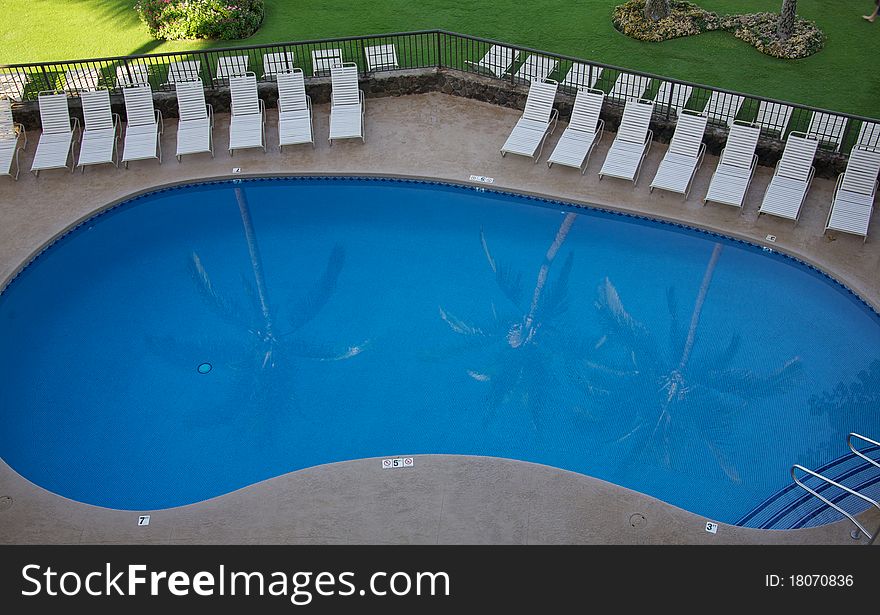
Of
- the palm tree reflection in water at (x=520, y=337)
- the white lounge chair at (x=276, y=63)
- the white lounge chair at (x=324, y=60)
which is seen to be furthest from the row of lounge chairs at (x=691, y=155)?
the white lounge chair at (x=276, y=63)

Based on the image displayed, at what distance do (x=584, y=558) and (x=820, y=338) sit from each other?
598 cm

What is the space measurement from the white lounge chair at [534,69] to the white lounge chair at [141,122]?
23.4ft

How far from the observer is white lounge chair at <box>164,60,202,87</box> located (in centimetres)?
1644

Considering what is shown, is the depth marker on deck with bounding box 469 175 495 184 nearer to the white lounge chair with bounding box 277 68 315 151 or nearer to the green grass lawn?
the white lounge chair with bounding box 277 68 315 151

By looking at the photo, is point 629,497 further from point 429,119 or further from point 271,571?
point 429,119

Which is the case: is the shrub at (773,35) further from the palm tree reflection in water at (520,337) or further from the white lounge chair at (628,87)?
the palm tree reflection in water at (520,337)

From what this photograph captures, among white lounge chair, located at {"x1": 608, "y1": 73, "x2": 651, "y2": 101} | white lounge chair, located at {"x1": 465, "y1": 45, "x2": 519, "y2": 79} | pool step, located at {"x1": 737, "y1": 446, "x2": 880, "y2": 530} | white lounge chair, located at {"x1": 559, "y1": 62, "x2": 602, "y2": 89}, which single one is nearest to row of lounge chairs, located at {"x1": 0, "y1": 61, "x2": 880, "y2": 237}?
white lounge chair, located at {"x1": 608, "y1": 73, "x2": 651, "y2": 101}

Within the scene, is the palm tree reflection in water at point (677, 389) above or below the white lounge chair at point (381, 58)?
below

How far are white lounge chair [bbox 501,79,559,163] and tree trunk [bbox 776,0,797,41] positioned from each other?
5275 millimetres

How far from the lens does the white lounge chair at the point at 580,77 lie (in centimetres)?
1579

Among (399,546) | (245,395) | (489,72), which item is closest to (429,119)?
(489,72)

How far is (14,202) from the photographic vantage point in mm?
14594

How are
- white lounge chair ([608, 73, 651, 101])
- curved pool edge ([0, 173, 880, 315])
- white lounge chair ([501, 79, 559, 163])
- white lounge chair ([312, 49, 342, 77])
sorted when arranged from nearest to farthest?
curved pool edge ([0, 173, 880, 315]), white lounge chair ([501, 79, 559, 163]), white lounge chair ([608, 73, 651, 101]), white lounge chair ([312, 49, 342, 77])

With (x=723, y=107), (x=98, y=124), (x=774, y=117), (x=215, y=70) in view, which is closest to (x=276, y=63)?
(x=215, y=70)
